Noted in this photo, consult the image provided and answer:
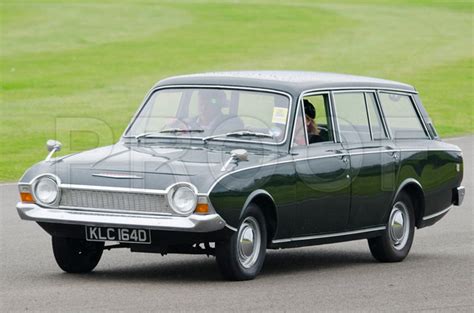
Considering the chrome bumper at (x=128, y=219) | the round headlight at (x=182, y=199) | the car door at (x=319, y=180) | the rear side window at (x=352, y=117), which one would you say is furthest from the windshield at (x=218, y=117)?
the chrome bumper at (x=128, y=219)

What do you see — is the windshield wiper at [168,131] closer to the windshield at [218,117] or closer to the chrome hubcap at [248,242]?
the windshield at [218,117]

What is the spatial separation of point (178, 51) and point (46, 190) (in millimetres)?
35725

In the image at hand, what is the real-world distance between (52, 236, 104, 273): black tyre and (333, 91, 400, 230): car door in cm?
218

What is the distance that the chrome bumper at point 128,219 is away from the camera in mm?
9320

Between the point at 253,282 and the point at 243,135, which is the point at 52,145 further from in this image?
the point at 253,282

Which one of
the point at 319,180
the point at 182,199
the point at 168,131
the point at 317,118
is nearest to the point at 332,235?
the point at 319,180

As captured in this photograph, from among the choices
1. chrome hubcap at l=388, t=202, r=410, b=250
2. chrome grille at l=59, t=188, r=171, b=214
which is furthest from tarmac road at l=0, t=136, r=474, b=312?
chrome grille at l=59, t=188, r=171, b=214

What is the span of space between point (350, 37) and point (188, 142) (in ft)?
136

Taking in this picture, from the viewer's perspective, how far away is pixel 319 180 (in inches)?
417

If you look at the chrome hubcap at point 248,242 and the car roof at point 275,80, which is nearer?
the chrome hubcap at point 248,242

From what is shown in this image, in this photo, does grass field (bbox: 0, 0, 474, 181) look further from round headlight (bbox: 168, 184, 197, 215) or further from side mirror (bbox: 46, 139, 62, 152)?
round headlight (bbox: 168, 184, 197, 215)

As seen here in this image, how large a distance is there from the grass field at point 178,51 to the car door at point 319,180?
7879 mm

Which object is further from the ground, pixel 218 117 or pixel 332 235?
pixel 218 117

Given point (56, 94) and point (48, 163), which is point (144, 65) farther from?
point (48, 163)
